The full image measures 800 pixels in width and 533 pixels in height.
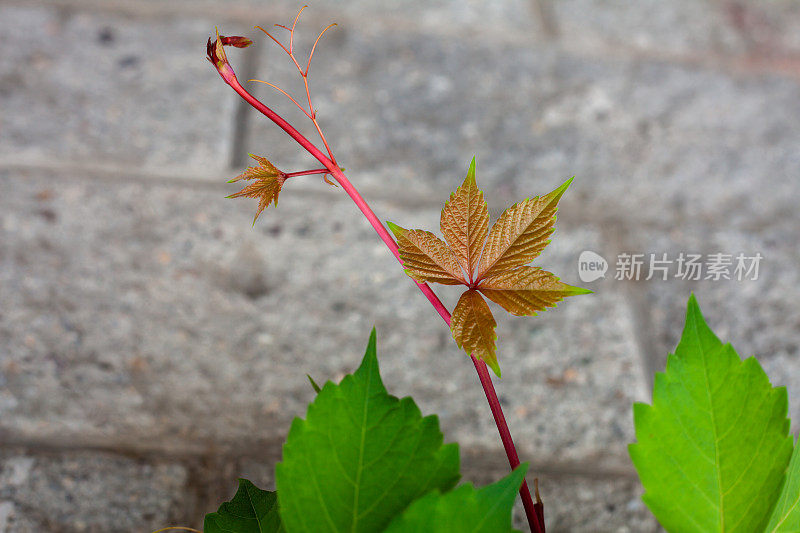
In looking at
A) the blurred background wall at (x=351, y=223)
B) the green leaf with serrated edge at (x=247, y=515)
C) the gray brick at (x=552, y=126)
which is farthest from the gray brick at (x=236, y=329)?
the green leaf with serrated edge at (x=247, y=515)

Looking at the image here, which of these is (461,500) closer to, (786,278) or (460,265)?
(460,265)

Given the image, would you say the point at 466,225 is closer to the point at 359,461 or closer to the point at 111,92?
the point at 359,461

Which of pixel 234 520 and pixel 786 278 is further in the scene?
pixel 786 278

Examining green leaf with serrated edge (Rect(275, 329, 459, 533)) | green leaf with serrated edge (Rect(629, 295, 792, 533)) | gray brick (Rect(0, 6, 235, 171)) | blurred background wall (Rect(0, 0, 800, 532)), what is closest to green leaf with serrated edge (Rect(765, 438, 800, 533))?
green leaf with serrated edge (Rect(629, 295, 792, 533))

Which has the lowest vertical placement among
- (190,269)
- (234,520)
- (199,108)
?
(234,520)

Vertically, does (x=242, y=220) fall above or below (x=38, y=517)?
above

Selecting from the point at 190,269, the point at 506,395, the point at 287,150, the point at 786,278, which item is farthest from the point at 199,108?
the point at 786,278

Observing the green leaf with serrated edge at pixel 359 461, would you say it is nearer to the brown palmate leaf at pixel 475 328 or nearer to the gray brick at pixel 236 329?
the brown palmate leaf at pixel 475 328
